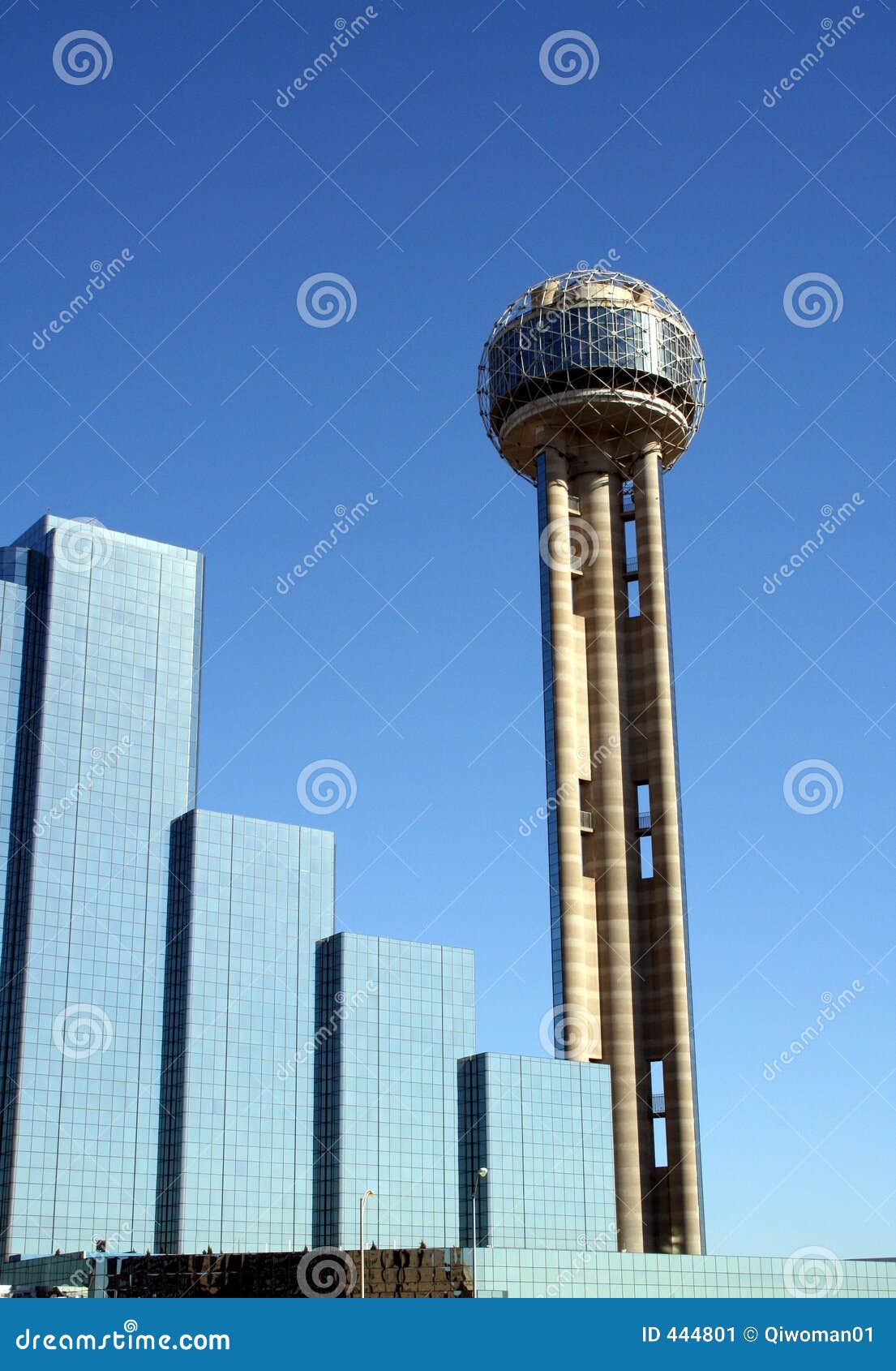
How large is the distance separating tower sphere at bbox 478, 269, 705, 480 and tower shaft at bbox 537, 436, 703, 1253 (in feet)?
6.97

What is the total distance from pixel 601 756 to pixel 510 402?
106 feet

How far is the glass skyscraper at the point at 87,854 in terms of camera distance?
9900 centimetres

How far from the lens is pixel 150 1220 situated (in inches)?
3944

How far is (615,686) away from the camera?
123 meters

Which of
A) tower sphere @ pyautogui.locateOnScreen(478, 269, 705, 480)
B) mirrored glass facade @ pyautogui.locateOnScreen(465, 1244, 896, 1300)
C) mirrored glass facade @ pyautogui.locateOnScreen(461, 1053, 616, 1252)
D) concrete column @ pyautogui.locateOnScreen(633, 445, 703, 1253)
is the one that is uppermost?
tower sphere @ pyautogui.locateOnScreen(478, 269, 705, 480)

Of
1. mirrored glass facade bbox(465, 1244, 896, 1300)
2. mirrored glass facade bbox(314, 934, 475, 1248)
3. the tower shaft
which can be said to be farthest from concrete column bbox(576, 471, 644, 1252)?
mirrored glass facade bbox(465, 1244, 896, 1300)

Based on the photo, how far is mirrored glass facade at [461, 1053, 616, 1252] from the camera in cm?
10525

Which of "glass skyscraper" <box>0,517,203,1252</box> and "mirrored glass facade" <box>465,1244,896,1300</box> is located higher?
"glass skyscraper" <box>0,517,203,1252</box>

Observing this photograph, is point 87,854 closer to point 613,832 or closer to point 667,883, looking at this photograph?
point 613,832

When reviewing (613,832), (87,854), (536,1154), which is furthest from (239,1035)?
(613,832)

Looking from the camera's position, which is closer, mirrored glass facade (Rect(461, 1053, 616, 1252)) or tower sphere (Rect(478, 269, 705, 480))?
mirrored glass facade (Rect(461, 1053, 616, 1252))

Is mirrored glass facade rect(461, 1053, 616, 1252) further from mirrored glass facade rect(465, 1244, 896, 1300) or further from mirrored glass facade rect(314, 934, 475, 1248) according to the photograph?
mirrored glass facade rect(465, 1244, 896, 1300)

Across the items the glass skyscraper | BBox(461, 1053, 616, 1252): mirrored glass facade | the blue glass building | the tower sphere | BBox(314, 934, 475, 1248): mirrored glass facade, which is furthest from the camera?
the tower sphere
